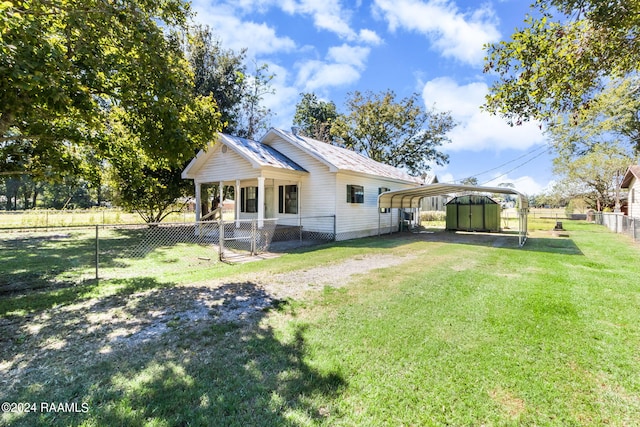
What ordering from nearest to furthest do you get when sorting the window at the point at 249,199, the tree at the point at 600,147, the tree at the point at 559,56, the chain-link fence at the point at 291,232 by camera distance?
the tree at the point at 559,56, the chain-link fence at the point at 291,232, the window at the point at 249,199, the tree at the point at 600,147

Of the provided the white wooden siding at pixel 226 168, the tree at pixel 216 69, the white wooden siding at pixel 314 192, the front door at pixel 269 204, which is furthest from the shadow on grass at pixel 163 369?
the tree at pixel 216 69

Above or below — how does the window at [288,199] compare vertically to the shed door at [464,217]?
above

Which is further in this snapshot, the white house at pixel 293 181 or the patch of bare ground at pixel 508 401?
the white house at pixel 293 181

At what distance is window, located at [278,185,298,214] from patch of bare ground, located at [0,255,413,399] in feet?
A: 25.8

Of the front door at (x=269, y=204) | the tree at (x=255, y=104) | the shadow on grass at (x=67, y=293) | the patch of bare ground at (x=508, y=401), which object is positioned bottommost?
the patch of bare ground at (x=508, y=401)

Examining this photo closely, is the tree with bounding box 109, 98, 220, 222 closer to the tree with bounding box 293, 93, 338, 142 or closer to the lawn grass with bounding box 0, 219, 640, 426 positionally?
the lawn grass with bounding box 0, 219, 640, 426

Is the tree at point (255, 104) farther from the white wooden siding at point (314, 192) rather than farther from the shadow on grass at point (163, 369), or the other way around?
the shadow on grass at point (163, 369)

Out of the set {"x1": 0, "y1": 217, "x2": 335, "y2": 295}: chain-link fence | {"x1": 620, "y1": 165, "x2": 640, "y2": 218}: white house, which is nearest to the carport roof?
{"x1": 0, "y1": 217, "x2": 335, "y2": 295}: chain-link fence

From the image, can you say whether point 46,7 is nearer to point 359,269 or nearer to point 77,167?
Answer: point 77,167

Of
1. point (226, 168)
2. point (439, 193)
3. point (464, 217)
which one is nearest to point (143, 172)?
point (226, 168)

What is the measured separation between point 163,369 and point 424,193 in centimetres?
1608

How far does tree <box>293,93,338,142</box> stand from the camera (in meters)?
33.8

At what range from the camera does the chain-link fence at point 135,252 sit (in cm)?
666

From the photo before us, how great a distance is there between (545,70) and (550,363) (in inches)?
181
